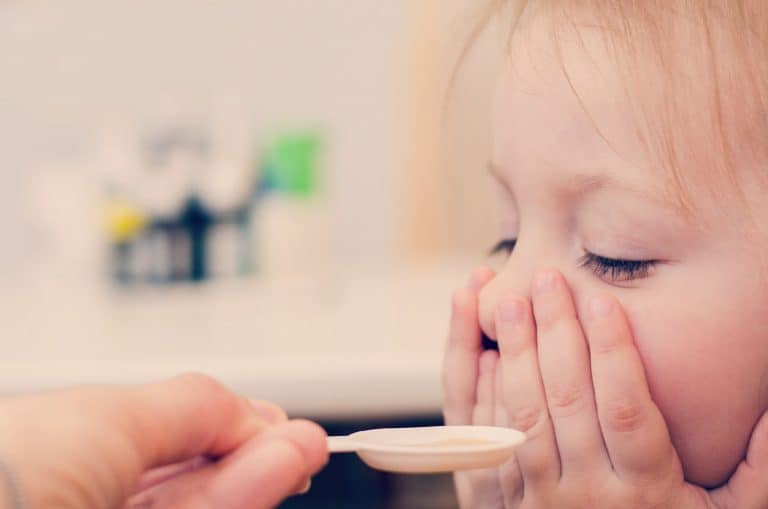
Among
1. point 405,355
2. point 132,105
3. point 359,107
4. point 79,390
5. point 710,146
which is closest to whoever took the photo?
point 79,390

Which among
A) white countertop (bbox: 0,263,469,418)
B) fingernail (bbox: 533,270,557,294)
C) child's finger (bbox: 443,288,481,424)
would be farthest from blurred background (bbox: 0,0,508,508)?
fingernail (bbox: 533,270,557,294)

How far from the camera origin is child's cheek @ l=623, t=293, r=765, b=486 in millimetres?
491

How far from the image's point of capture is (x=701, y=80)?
1.57 ft

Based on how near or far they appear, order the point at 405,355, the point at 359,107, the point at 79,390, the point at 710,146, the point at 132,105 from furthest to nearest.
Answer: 1. the point at 359,107
2. the point at 132,105
3. the point at 405,355
4. the point at 710,146
5. the point at 79,390

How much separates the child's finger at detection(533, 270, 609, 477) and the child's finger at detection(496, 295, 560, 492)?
1 centimetres

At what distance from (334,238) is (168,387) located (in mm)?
1391

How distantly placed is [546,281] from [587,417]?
3.3 inches

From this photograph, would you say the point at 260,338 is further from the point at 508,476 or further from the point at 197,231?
the point at 508,476

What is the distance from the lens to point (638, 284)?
20.0 inches

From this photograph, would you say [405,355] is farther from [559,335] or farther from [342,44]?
[342,44]

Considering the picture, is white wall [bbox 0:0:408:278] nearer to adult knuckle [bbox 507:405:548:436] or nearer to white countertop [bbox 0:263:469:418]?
white countertop [bbox 0:263:469:418]

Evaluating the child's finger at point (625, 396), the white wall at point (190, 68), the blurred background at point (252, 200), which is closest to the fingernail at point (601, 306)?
the child's finger at point (625, 396)

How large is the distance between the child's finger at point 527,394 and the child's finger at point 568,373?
0.01 meters

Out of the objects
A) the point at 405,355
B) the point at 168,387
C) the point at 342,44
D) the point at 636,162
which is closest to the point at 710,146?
the point at 636,162
